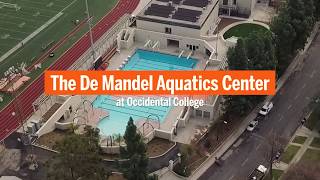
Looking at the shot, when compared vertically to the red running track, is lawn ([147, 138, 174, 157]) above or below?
below

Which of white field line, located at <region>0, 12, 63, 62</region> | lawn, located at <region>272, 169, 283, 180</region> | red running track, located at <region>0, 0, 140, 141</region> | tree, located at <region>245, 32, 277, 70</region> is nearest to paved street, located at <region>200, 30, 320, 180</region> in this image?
lawn, located at <region>272, 169, 283, 180</region>

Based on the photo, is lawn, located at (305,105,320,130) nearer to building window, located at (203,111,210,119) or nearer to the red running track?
building window, located at (203,111,210,119)

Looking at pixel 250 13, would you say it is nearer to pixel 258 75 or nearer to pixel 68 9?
pixel 258 75

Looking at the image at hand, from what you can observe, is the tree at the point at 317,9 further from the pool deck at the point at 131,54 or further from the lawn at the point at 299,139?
the lawn at the point at 299,139

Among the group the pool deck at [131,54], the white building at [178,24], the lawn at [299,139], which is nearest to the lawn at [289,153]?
the lawn at [299,139]

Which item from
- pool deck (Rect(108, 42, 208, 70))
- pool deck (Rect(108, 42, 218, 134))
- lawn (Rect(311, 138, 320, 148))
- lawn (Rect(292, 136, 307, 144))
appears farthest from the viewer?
pool deck (Rect(108, 42, 208, 70))

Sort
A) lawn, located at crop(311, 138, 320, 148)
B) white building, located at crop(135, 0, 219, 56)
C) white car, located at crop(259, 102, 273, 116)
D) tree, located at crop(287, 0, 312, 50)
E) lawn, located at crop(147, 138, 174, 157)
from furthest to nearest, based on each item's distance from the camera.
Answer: white building, located at crop(135, 0, 219, 56) → tree, located at crop(287, 0, 312, 50) → white car, located at crop(259, 102, 273, 116) → lawn, located at crop(311, 138, 320, 148) → lawn, located at crop(147, 138, 174, 157)
